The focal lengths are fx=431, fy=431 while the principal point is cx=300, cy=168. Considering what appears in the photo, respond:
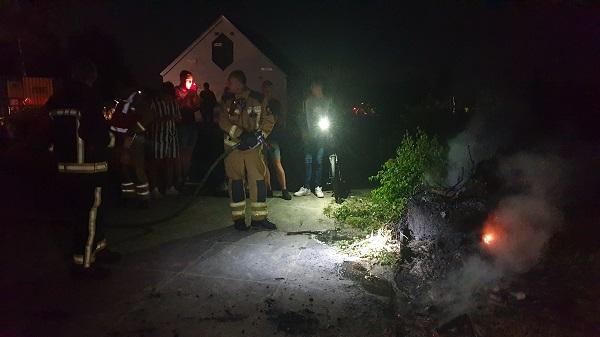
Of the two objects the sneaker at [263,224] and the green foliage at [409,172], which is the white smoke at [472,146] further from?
the sneaker at [263,224]

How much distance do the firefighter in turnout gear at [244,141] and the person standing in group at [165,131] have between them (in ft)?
6.59

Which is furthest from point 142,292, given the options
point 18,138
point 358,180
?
point 18,138

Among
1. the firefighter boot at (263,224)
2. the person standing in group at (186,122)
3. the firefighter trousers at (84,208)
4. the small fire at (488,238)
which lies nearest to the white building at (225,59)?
the person standing in group at (186,122)

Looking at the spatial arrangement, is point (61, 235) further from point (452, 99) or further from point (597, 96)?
point (597, 96)

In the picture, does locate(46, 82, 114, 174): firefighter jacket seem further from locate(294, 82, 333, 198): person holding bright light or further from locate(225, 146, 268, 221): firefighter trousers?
locate(294, 82, 333, 198): person holding bright light

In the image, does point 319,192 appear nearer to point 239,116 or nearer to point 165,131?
point 239,116

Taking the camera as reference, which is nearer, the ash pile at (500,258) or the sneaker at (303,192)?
the ash pile at (500,258)

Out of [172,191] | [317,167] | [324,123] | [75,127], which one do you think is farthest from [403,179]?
[172,191]

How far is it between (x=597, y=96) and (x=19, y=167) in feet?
41.4

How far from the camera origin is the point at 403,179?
6289 mm

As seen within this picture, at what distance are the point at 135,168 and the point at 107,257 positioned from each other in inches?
107

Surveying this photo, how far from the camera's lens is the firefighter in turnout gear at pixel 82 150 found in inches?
174

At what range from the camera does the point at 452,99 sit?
8023 millimetres

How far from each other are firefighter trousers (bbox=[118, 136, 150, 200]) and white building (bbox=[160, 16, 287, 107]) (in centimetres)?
1910
